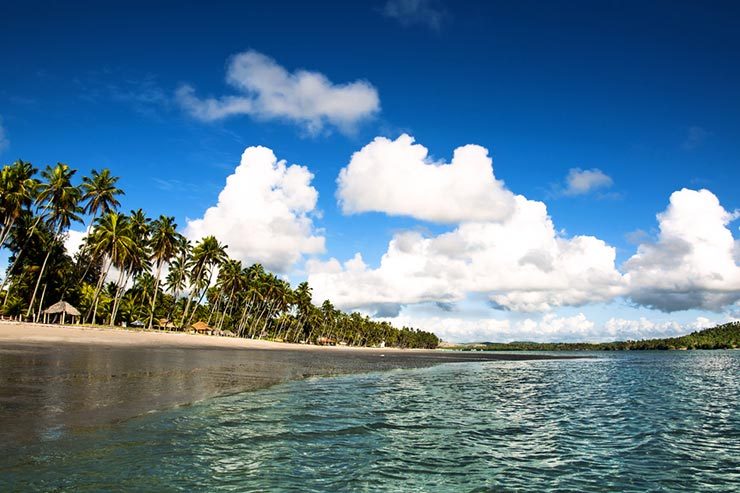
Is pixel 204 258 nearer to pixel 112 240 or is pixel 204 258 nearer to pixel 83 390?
pixel 112 240

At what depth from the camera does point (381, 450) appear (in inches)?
439

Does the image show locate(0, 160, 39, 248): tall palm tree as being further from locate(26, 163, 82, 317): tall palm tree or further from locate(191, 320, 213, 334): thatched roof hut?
locate(191, 320, 213, 334): thatched roof hut

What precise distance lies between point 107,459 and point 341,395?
1312 centimetres

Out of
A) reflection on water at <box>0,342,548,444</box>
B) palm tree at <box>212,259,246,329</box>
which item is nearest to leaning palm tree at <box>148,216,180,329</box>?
palm tree at <box>212,259,246,329</box>

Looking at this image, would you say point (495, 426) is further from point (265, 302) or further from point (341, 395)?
point (265, 302)

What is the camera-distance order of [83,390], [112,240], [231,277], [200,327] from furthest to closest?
[231,277]
[200,327]
[112,240]
[83,390]

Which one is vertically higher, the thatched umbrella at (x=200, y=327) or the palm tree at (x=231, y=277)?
the palm tree at (x=231, y=277)

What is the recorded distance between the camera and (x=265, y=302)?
4980 inches

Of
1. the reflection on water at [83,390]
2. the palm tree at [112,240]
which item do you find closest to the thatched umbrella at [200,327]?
the palm tree at [112,240]

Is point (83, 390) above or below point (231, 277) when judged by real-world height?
below

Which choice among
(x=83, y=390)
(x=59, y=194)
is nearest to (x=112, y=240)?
(x=59, y=194)

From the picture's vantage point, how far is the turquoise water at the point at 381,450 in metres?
8.26

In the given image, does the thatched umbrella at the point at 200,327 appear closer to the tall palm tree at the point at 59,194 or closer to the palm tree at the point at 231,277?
the palm tree at the point at 231,277

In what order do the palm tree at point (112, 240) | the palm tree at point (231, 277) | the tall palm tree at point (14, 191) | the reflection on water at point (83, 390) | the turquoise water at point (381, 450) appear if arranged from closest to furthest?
the turquoise water at point (381, 450), the reflection on water at point (83, 390), the tall palm tree at point (14, 191), the palm tree at point (112, 240), the palm tree at point (231, 277)
